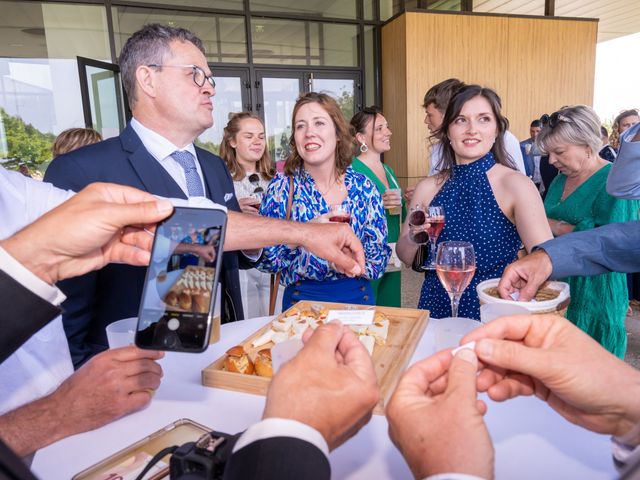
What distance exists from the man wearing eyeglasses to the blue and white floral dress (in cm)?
25

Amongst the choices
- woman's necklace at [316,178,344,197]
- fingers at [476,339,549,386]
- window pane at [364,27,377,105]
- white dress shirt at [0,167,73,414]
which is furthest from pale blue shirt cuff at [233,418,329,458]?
window pane at [364,27,377,105]

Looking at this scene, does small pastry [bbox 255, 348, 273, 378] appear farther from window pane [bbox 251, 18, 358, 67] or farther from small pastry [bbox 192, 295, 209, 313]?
window pane [bbox 251, 18, 358, 67]

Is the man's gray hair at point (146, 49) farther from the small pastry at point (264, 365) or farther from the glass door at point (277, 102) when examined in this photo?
the glass door at point (277, 102)

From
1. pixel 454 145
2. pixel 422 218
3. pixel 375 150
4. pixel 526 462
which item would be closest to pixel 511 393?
pixel 526 462

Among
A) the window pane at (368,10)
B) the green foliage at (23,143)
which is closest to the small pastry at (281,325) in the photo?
the green foliage at (23,143)

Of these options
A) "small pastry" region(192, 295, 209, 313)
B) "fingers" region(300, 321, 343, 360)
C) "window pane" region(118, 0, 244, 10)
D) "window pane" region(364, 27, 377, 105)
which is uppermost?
"window pane" region(118, 0, 244, 10)

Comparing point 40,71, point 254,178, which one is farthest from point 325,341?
point 40,71

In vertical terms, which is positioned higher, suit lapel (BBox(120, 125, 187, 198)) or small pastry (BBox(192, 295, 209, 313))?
suit lapel (BBox(120, 125, 187, 198))

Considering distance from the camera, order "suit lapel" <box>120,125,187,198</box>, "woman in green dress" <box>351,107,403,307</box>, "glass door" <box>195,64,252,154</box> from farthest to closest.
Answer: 1. "glass door" <box>195,64,252,154</box>
2. "woman in green dress" <box>351,107,403,307</box>
3. "suit lapel" <box>120,125,187,198</box>

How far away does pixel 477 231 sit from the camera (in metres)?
2.30

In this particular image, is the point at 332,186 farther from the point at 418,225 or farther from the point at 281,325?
the point at 281,325

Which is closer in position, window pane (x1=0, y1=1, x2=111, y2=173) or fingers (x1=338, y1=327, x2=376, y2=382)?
fingers (x1=338, y1=327, x2=376, y2=382)

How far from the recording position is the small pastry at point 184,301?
862 millimetres

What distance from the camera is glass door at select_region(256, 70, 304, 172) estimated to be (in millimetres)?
7723
